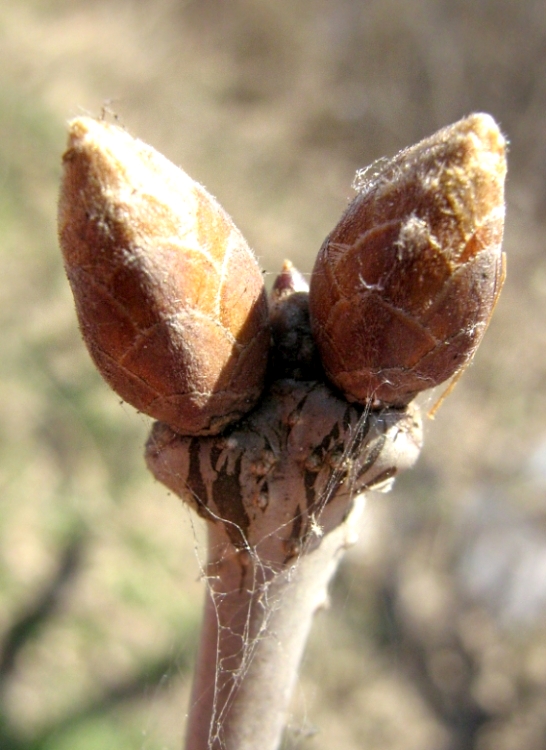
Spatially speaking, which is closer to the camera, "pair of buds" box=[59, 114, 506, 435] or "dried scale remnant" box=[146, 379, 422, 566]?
"pair of buds" box=[59, 114, 506, 435]

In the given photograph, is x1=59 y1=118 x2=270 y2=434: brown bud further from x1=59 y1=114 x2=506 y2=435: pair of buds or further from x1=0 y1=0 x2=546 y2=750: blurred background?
x1=0 y1=0 x2=546 y2=750: blurred background

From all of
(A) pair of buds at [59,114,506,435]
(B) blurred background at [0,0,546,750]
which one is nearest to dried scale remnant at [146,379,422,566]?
(A) pair of buds at [59,114,506,435]

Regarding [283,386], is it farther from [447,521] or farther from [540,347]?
[540,347]

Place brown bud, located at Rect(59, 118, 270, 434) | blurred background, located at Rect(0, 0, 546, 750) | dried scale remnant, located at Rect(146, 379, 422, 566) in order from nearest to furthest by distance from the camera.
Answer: brown bud, located at Rect(59, 118, 270, 434)
dried scale remnant, located at Rect(146, 379, 422, 566)
blurred background, located at Rect(0, 0, 546, 750)

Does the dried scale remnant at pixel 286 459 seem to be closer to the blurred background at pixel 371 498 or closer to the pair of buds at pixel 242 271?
the pair of buds at pixel 242 271

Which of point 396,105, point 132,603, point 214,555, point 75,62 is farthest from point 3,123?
point 214,555
